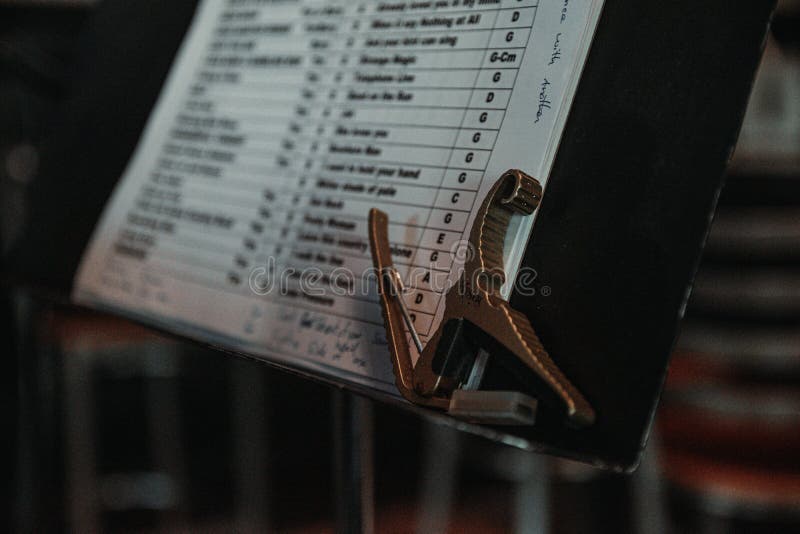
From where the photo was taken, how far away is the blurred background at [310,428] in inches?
38.4

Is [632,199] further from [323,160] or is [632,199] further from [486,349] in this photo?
[323,160]

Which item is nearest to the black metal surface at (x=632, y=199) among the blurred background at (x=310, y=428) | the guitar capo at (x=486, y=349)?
the guitar capo at (x=486, y=349)

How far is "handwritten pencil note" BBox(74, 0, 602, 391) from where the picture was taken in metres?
0.39

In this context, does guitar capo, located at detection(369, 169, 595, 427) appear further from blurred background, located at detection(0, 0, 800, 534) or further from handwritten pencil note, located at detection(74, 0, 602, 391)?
blurred background, located at detection(0, 0, 800, 534)

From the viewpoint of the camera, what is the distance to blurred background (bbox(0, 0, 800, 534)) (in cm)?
98

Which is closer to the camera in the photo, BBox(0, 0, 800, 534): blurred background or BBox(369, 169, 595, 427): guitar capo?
BBox(369, 169, 595, 427): guitar capo

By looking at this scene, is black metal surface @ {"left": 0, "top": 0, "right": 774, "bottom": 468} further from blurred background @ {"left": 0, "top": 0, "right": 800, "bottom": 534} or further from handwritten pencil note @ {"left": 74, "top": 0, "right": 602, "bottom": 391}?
blurred background @ {"left": 0, "top": 0, "right": 800, "bottom": 534}

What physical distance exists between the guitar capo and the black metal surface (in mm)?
13

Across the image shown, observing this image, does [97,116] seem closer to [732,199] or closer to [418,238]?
[418,238]

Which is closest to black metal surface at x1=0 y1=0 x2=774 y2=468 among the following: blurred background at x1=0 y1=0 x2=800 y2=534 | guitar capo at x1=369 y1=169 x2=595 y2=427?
guitar capo at x1=369 y1=169 x2=595 y2=427

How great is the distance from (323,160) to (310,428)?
6.85 ft

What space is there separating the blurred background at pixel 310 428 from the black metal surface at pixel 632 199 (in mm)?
251

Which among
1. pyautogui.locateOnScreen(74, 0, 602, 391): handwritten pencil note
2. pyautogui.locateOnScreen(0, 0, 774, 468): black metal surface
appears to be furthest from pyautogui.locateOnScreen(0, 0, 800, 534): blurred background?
pyautogui.locateOnScreen(0, 0, 774, 468): black metal surface

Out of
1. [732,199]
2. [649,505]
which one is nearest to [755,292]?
[649,505]
